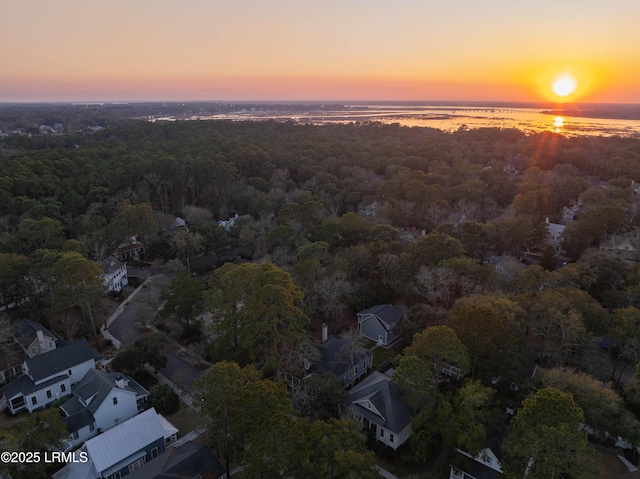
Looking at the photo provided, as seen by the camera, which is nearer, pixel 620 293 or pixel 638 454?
pixel 638 454

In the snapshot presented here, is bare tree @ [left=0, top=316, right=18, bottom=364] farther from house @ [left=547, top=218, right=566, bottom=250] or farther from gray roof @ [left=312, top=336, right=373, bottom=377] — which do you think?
house @ [left=547, top=218, right=566, bottom=250]

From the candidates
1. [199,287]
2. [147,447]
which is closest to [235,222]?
[199,287]

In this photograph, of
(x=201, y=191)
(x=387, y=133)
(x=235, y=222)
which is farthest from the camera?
(x=387, y=133)

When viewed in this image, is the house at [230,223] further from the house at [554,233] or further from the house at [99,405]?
the house at [554,233]

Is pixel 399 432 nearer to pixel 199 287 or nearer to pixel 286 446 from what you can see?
pixel 286 446

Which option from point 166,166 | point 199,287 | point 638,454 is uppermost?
point 166,166

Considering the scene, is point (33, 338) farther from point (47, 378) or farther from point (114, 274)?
point (114, 274)

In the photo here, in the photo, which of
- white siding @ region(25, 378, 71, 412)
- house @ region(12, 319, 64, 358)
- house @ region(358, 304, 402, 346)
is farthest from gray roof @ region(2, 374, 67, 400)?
house @ region(358, 304, 402, 346)

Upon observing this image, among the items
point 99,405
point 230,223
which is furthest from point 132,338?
point 230,223
